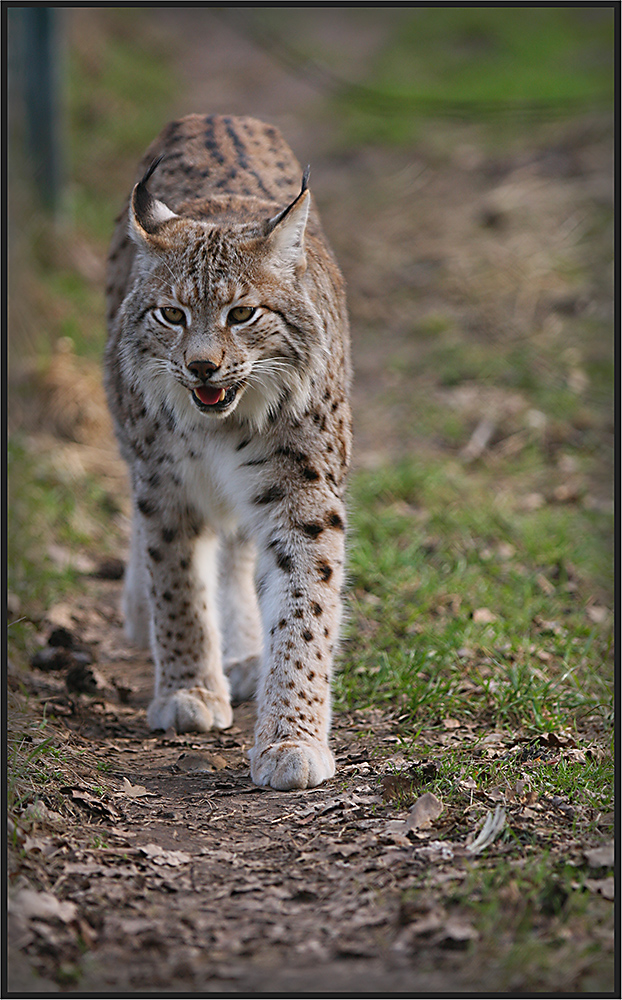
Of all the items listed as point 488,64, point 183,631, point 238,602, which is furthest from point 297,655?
point 488,64

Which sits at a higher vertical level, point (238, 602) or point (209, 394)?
point (209, 394)

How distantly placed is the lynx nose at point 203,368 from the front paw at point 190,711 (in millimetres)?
1312

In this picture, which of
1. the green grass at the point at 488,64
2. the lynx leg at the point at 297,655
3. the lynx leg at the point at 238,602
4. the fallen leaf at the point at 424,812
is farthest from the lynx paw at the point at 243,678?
the green grass at the point at 488,64

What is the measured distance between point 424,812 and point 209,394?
1.46 m

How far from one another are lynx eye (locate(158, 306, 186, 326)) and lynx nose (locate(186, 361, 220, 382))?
0.22 meters

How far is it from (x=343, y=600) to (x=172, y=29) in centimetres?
1495

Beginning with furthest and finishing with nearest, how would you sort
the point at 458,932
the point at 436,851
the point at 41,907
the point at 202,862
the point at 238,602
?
the point at 238,602
the point at 202,862
the point at 436,851
the point at 41,907
the point at 458,932

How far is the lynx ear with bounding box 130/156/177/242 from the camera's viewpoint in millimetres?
3658

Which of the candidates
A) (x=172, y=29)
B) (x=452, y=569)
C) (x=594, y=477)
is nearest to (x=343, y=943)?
(x=452, y=569)

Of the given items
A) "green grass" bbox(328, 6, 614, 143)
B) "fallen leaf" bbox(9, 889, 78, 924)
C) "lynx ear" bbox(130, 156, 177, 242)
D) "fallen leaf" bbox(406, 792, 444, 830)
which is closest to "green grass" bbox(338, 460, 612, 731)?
"fallen leaf" bbox(406, 792, 444, 830)

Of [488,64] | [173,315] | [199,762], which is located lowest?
[199,762]

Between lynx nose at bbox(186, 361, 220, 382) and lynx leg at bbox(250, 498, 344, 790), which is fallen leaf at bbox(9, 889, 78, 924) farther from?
lynx nose at bbox(186, 361, 220, 382)

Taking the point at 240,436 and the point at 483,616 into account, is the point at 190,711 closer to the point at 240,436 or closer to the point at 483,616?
the point at 240,436

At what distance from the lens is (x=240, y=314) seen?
3553 millimetres
